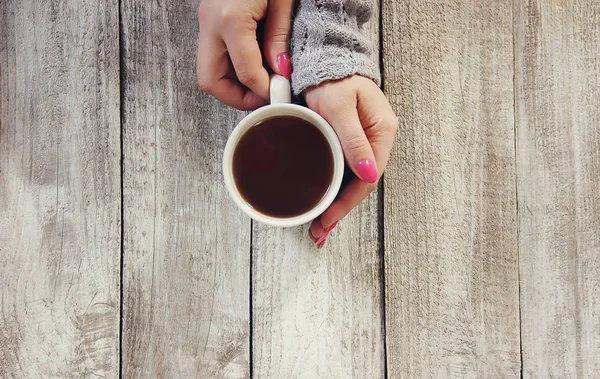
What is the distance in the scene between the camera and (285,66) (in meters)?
0.60

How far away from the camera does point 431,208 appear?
0.74 meters

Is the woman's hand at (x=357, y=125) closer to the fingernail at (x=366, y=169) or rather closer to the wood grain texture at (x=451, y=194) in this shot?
the fingernail at (x=366, y=169)

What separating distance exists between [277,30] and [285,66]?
6 cm

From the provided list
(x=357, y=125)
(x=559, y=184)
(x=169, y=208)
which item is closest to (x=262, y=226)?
(x=169, y=208)

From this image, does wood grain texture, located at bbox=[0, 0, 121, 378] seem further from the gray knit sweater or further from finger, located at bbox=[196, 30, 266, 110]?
the gray knit sweater

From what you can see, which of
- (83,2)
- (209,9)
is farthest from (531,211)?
(83,2)

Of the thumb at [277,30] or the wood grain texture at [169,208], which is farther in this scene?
the wood grain texture at [169,208]

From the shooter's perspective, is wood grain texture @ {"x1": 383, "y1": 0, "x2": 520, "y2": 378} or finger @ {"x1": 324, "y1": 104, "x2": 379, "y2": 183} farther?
wood grain texture @ {"x1": 383, "y1": 0, "x2": 520, "y2": 378}

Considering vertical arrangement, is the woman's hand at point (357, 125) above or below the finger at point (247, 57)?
below

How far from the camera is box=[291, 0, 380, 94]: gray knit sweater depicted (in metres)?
0.58

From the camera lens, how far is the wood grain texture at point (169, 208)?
2.38ft

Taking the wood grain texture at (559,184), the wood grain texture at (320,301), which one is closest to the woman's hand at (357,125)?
the wood grain texture at (320,301)

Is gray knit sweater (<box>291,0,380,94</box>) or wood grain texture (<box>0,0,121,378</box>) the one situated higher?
gray knit sweater (<box>291,0,380,94</box>)

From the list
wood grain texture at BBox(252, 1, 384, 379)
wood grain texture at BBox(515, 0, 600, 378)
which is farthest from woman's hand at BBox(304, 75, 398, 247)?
wood grain texture at BBox(515, 0, 600, 378)
